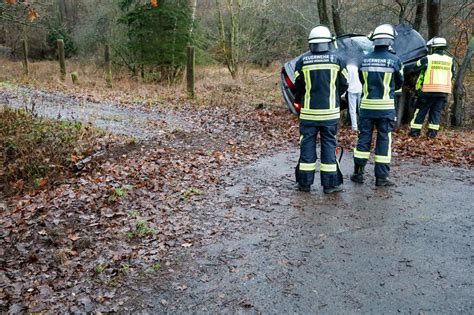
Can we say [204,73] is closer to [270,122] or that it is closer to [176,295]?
[270,122]

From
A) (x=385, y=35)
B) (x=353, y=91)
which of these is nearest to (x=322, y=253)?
(x=385, y=35)

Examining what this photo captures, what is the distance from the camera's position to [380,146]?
258 inches

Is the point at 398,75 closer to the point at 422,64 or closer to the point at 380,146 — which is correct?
the point at 380,146

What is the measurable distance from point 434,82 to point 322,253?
6.99 m

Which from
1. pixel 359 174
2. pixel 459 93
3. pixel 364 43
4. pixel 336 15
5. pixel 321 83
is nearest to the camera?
pixel 321 83

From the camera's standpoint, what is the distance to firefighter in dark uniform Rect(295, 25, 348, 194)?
234 inches

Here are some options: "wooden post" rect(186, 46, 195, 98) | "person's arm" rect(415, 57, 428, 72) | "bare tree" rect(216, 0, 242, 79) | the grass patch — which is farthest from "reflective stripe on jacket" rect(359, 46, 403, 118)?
"bare tree" rect(216, 0, 242, 79)

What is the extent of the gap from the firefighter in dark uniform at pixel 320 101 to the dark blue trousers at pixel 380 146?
0.71 metres

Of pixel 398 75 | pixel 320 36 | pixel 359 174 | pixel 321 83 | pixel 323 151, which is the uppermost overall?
pixel 320 36

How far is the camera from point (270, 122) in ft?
39.7

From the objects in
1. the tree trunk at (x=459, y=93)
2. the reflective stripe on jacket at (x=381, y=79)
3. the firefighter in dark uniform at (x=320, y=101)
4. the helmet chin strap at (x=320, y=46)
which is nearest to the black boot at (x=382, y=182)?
the firefighter in dark uniform at (x=320, y=101)

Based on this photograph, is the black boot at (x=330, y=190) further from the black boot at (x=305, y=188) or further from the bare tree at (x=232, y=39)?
the bare tree at (x=232, y=39)

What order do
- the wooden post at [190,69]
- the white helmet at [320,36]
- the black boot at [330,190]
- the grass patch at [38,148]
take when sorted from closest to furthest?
the white helmet at [320,36], the black boot at [330,190], the grass patch at [38,148], the wooden post at [190,69]

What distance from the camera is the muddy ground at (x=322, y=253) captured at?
378 centimetres
